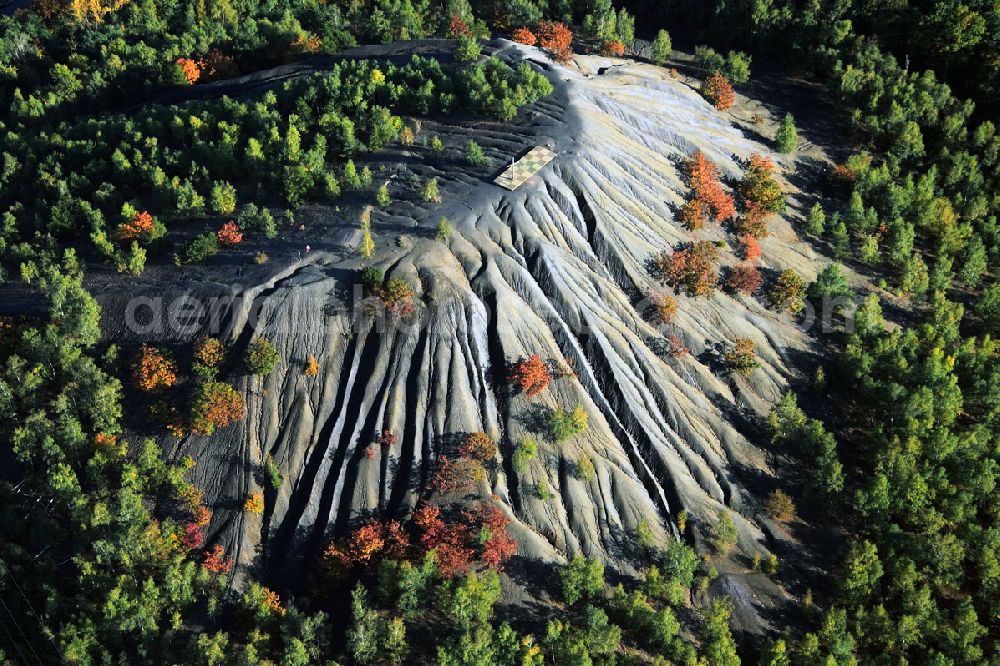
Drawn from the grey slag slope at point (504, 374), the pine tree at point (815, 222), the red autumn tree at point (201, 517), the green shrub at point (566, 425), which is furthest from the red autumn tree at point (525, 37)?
the red autumn tree at point (201, 517)

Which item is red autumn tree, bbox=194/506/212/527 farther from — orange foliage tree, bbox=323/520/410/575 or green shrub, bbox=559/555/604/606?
green shrub, bbox=559/555/604/606

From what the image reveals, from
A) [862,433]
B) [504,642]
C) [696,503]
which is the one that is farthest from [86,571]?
[862,433]

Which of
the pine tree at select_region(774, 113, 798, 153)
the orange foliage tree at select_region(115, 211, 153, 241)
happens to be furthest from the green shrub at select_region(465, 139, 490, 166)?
the pine tree at select_region(774, 113, 798, 153)

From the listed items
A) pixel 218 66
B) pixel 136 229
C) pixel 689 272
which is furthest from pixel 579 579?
pixel 218 66

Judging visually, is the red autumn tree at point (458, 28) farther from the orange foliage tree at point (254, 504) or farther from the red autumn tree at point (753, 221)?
the orange foliage tree at point (254, 504)

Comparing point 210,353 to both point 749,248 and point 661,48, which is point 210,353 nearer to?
point 749,248
